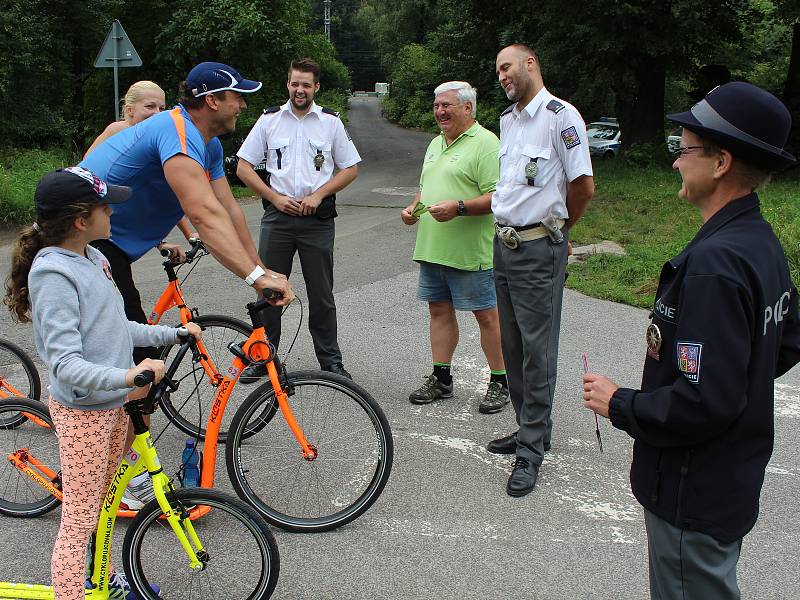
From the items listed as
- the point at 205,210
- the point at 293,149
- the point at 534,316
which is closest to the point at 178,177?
the point at 205,210

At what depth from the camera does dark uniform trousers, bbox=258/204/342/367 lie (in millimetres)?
5871

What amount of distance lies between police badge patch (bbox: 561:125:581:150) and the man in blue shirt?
1606 mm

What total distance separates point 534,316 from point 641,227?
26.7 feet

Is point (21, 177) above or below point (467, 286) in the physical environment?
below

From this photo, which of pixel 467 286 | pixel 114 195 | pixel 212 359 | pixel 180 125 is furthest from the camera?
pixel 467 286

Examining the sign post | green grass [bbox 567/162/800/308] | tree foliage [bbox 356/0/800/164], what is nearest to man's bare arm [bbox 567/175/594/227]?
green grass [bbox 567/162/800/308]

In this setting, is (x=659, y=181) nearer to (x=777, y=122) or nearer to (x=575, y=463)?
(x=575, y=463)

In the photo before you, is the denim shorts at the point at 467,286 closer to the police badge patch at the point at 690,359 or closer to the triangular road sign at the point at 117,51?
the police badge patch at the point at 690,359

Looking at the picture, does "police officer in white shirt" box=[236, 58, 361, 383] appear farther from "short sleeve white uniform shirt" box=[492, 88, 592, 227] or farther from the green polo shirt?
"short sleeve white uniform shirt" box=[492, 88, 592, 227]

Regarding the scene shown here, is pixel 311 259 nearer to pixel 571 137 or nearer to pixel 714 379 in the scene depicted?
pixel 571 137

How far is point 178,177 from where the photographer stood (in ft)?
12.5

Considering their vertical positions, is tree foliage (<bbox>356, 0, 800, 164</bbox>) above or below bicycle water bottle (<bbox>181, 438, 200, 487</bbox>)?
above

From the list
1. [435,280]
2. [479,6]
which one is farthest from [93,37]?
[435,280]

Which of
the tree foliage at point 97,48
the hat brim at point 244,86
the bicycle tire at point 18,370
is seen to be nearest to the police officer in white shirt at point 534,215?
the hat brim at point 244,86
